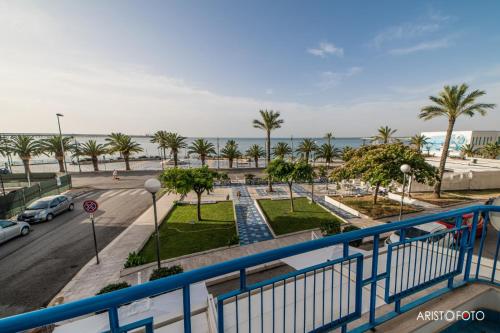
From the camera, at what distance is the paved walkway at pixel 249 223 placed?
13.3m

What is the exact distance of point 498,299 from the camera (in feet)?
11.9

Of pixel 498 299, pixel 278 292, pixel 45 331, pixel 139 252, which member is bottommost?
pixel 139 252

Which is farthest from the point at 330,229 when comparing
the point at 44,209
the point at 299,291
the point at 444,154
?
the point at 44,209

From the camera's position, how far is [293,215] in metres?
16.8

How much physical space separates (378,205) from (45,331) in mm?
20385

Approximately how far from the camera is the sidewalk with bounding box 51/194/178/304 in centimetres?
872

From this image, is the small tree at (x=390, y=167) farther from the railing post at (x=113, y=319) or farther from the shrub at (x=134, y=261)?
the railing post at (x=113, y=319)

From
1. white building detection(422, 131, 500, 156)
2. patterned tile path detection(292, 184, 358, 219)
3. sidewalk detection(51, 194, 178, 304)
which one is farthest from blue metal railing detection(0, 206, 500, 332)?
white building detection(422, 131, 500, 156)

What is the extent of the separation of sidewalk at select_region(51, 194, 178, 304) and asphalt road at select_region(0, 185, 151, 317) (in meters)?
0.44

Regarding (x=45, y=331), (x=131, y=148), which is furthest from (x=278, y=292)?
(x=131, y=148)

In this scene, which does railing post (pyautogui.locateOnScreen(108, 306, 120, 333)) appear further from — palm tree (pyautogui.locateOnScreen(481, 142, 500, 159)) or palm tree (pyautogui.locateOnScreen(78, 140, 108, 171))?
palm tree (pyautogui.locateOnScreen(481, 142, 500, 159))

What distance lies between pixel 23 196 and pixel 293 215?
22309 mm

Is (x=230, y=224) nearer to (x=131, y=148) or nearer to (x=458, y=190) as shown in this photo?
(x=458, y=190)

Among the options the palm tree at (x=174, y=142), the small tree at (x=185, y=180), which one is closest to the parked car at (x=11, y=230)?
the small tree at (x=185, y=180)
